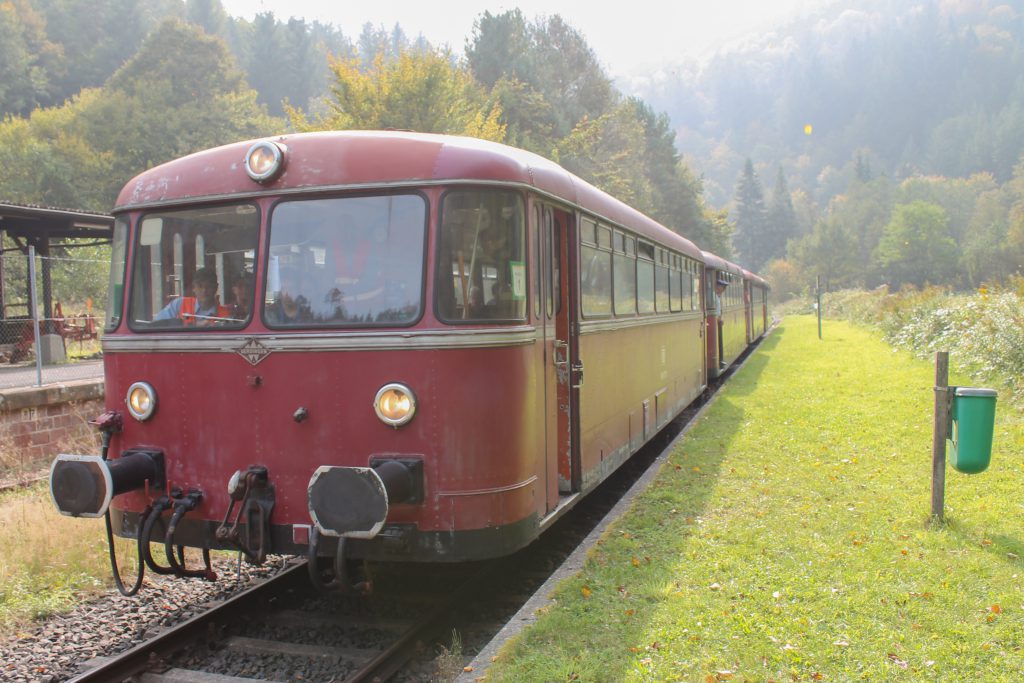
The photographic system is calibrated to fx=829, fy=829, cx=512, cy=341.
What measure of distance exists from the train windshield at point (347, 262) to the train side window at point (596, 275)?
208 centimetres

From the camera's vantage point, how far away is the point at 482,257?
16.3 feet

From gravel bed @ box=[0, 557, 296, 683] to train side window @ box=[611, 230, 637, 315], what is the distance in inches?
150

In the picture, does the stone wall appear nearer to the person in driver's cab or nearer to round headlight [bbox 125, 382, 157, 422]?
round headlight [bbox 125, 382, 157, 422]

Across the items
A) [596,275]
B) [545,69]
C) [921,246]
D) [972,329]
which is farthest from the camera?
[921,246]

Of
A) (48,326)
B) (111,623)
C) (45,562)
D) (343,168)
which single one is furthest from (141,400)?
(48,326)

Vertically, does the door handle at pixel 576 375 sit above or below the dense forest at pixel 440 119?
below

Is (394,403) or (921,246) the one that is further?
(921,246)

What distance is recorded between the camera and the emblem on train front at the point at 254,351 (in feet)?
16.2

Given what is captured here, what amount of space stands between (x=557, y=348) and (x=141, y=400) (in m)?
2.83

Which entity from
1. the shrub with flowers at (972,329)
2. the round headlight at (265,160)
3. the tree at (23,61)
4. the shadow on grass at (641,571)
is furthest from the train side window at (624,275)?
the tree at (23,61)

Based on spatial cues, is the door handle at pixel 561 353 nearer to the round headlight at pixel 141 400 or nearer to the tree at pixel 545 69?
the round headlight at pixel 141 400

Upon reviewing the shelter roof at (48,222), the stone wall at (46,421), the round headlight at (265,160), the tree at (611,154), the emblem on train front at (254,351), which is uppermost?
the tree at (611,154)

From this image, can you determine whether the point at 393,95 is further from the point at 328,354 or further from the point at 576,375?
the point at 328,354

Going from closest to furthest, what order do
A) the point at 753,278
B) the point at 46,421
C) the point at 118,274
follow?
the point at 118,274 < the point at 46,421 < the point at 753,278
